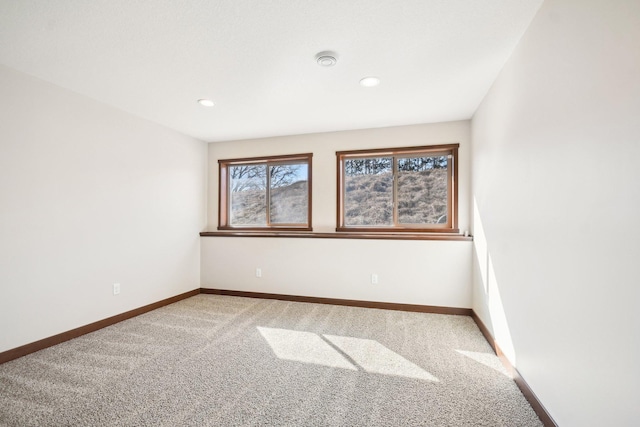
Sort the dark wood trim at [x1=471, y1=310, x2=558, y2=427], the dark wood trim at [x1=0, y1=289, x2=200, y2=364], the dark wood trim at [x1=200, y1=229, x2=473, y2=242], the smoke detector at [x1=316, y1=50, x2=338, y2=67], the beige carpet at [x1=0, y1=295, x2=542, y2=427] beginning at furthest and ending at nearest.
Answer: the dark wood trim at [x1=200, y1=229, x2=473, y2=242]
the dark wood trim at [x1=0, y1=289, x2=200, y2=364]
the smoke detector at [x1=316, y1=50, x2=338, y2=67]
the beige carpet at [x1=0, y1=295, x2=542, y2=427]
the dark wood trim at [x1=471, y1=310, x2=558, y2=427]

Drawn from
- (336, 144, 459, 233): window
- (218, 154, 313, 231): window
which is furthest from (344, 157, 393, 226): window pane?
(218, 154, 313, 231): window

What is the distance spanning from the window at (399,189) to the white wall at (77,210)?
7.72ft

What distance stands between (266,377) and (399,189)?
2685 mm

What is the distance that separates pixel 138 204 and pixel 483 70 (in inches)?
148

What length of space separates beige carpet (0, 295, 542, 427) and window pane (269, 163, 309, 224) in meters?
1.56

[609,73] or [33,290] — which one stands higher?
[609,73]

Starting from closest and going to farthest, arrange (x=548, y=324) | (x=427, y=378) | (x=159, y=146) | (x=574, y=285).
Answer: (x=574, y=285) < (x=548, y=324) < (x=427, y=378) < (x=159, y=146)

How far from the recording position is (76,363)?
2.26m

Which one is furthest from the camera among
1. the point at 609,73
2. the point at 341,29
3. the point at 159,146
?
the point at 159,146

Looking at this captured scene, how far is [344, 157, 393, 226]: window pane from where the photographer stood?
385 centimetres

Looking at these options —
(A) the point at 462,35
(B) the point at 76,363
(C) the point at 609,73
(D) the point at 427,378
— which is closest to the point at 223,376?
(B) the point at 76,363

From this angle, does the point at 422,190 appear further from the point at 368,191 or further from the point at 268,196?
the point at 268,196

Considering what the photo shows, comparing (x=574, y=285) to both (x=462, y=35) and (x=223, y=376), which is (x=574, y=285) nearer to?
(x=462, y=35)

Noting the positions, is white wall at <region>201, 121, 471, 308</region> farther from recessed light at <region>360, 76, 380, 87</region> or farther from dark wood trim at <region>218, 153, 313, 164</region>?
recessed light at <region>360, 76, 380, 87</region>
